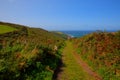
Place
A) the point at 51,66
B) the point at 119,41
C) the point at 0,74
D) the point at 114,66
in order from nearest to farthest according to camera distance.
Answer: the point at 0,74
the point at 114,66
the point at 51,66
the point at 119,41

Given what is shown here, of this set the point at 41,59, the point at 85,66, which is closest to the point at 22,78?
the point at 41,59

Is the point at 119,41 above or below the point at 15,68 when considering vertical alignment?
above

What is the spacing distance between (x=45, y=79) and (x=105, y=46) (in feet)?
39.2

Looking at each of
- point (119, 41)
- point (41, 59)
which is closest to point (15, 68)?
→ point (41, 59)

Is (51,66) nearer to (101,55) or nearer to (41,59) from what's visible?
(41,59)

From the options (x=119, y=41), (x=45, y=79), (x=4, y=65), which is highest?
(x=119, y=41)

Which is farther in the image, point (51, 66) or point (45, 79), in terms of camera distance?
point (51, 66)

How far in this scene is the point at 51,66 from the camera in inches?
723

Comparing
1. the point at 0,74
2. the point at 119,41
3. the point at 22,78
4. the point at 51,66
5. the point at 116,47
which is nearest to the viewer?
the point at 0,74

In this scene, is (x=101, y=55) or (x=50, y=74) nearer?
(x=50, y=74)

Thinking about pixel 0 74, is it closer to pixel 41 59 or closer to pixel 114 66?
pixel 41 59

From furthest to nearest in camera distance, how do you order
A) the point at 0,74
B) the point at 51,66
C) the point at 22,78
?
the point at 51,66 → the point at 22,78 → the point at 0,74

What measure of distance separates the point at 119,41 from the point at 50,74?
14372 millimetres

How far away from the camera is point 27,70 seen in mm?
Answer: 15219
